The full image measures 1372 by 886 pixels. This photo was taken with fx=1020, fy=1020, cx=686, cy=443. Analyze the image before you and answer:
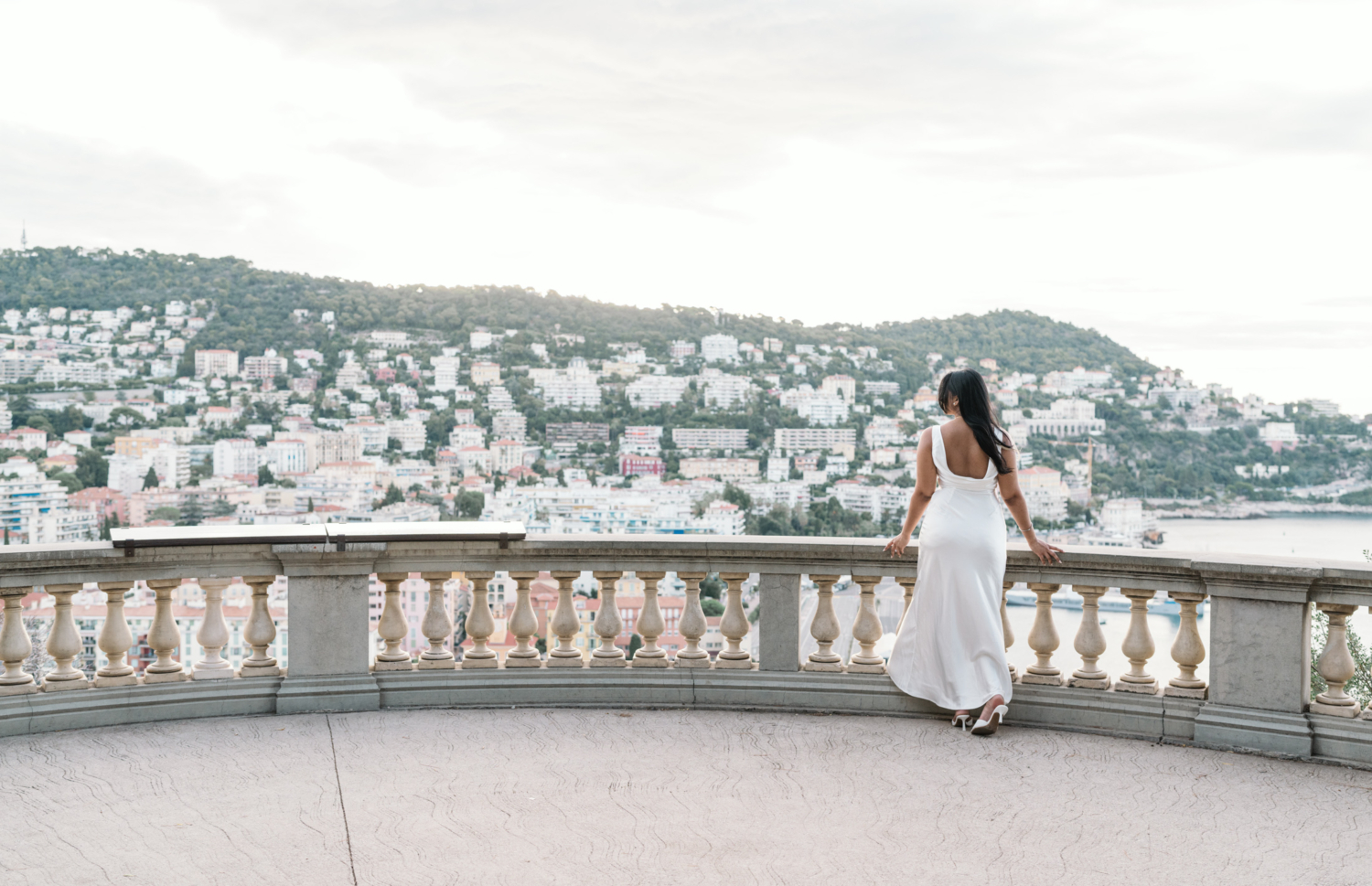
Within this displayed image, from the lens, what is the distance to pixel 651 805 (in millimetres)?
3496

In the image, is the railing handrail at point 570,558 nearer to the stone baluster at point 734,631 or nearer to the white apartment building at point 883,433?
the stone baluster at point 734,631

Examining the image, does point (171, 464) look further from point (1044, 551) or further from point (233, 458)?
point (1044, 551)

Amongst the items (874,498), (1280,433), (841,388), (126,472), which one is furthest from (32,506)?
(1280,433)

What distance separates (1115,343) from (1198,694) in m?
69.2

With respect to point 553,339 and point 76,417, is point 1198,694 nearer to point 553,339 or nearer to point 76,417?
point 76,417

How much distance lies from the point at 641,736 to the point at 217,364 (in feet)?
267

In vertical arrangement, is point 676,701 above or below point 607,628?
below

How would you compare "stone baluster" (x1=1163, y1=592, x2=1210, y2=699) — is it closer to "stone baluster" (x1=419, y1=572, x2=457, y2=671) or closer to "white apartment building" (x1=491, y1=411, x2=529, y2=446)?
"stone baluster" (x1=419, y1=572, x2=457, y2=671)

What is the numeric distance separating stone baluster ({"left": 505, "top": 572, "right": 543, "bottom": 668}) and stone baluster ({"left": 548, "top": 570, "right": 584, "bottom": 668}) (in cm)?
8

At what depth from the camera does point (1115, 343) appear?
223 ft

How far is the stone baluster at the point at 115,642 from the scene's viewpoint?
14.7 feet

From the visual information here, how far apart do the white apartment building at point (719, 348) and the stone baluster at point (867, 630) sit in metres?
81.8

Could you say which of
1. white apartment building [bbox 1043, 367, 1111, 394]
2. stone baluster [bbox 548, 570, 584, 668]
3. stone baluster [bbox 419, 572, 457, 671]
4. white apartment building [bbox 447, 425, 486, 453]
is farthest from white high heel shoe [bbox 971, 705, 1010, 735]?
white apartment building [bbox 447, 425, 486, 453]

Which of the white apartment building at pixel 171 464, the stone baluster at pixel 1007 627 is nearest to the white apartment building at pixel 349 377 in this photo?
the white apartment building at pixel 171 464
